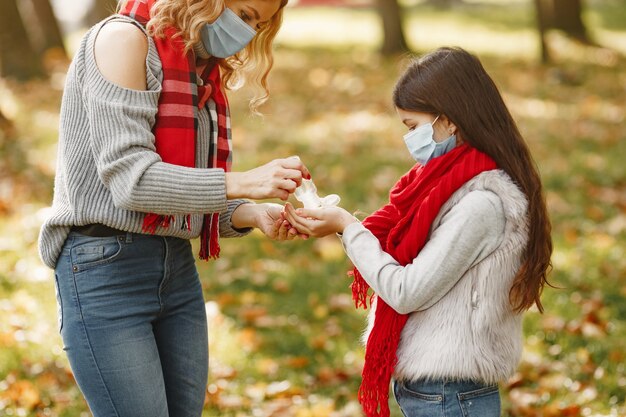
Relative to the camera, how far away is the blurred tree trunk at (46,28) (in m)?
14.1

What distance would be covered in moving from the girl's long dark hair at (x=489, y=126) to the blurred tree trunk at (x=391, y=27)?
1207 centimetres

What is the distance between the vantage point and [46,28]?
557 inches

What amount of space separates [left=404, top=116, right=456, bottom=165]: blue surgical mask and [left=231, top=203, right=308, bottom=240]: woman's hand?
520 millimetres

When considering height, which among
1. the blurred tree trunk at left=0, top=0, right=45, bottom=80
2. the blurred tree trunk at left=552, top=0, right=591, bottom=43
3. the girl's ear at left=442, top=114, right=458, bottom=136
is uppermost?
the girl's ear at left=442, top=114, right=458, bottom=136

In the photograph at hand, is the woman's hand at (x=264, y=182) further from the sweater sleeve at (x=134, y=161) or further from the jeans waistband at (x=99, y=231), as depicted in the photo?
the jeans waistband at (x=99, y=231)

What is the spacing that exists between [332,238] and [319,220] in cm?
392

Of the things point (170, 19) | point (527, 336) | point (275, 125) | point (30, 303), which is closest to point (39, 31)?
point (275, 125)

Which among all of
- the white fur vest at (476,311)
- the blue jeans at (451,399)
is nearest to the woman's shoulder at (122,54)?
the white fur vest at (476,311)

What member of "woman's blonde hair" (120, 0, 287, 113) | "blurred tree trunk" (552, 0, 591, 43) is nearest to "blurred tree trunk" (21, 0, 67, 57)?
"blurred tree trunk" (552, 0, 591, 43)

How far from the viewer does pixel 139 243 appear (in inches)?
97.2

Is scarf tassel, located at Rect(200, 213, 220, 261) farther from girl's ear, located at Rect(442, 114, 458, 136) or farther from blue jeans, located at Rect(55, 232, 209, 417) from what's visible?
girl's ear, located at Rect(442, 114, 458, 136)

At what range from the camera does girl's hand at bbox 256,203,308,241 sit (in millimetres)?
2818

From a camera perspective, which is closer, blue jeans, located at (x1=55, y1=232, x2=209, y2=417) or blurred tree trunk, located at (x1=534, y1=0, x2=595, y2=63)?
blue jeans, located at (x1=55, y1=232, x2=209, y2=417)

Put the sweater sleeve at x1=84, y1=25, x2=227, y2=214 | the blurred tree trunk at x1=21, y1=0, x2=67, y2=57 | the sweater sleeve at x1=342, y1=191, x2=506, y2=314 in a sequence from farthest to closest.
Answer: the blurred tree trunk at x1=21, y1=0, x2=67, y2=57 < the sweater sleeve at x1=342, y1=191, x2=506, y2=314 < the sweater sleeve at x1=84, y1=25, x2=227, y2=214
